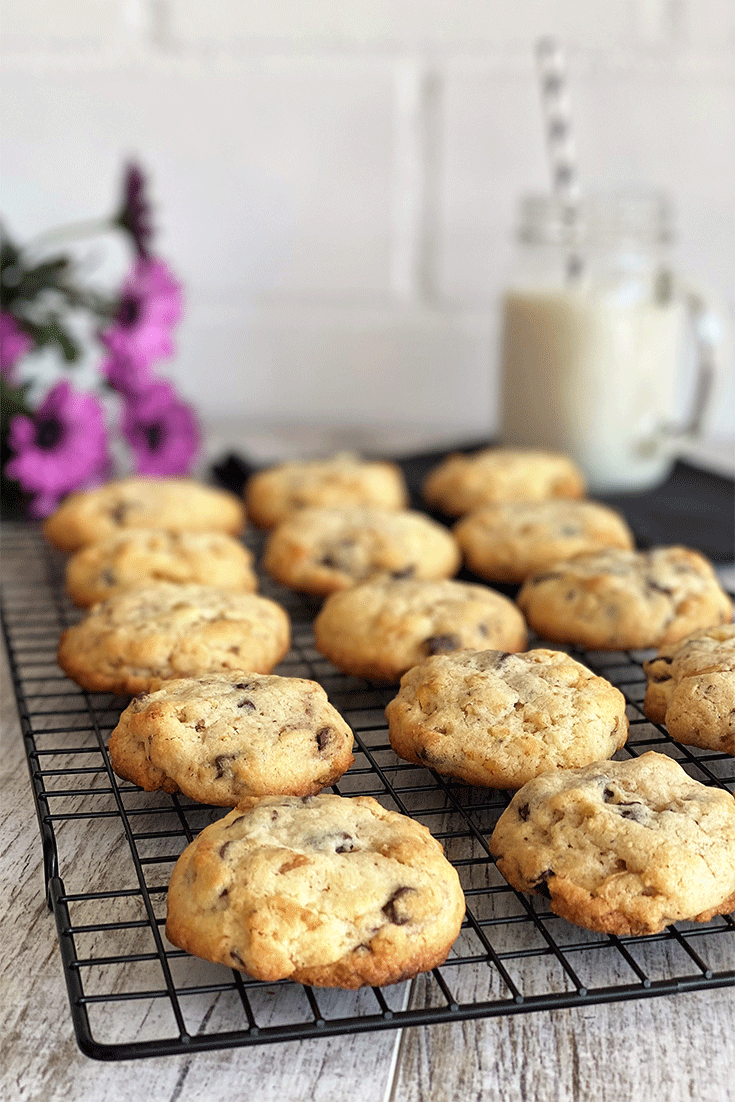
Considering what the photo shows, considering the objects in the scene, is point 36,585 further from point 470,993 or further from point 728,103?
point 728,103

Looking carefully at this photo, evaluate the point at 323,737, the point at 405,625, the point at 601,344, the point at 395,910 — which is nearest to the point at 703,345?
the point at 601,344

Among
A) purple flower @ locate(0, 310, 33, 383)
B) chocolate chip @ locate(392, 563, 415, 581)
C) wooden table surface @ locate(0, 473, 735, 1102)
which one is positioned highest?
purple flower @ locate(0, 310, 33, 383)

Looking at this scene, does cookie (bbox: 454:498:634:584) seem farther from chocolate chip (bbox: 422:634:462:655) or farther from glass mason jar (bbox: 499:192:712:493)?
glass mason jar (bbox: 499:192:712:493)

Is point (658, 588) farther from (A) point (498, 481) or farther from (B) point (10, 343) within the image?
(B) point (10, 343)

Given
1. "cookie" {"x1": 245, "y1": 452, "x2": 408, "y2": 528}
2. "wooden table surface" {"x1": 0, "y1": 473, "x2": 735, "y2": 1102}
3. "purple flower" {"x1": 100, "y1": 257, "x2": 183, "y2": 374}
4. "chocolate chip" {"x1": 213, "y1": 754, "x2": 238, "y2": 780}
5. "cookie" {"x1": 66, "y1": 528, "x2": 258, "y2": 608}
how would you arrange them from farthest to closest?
"purple flower" {"x1": 100, "y1": 257, "x2": 183, "y2": 374}
"cookie" {"x1": 245, "y1": 452, "x2": 408, "y2": 528}
"cookie" {"x1": 66, "y1": 528, "x2": 258, "y2": 608}
"chocolate chip" {"x1": 213, "y1": 754, "x2": 238, "y2": 780}
"wooden table surface" {"x1": 0, "y1": 473, "x2": 735, "y2": 1102}

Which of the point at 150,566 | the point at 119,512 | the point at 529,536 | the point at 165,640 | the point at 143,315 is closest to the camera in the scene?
the point at 165,640

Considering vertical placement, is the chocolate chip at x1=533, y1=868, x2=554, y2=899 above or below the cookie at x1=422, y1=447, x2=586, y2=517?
above

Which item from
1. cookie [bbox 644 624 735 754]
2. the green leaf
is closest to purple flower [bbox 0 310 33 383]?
the green leaf

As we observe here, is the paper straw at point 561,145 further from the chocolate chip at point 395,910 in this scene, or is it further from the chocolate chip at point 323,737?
the chocolate chip at point 395,910
